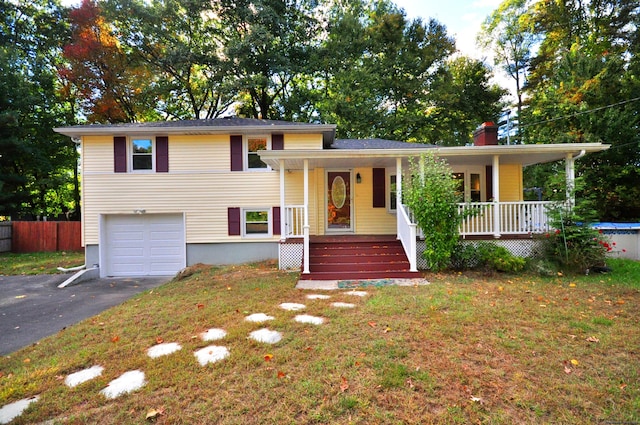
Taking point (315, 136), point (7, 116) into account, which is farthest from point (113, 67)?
point (315, 136)

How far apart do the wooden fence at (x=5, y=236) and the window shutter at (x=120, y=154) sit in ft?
28.2

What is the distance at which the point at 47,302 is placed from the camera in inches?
275

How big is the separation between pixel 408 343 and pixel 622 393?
1756 millimetres

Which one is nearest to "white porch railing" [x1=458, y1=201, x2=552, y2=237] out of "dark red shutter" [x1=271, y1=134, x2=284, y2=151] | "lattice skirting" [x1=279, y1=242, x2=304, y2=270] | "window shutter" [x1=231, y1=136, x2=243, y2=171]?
"lattice skirting" [x1=279, y1=242, x2=304, y2=270]

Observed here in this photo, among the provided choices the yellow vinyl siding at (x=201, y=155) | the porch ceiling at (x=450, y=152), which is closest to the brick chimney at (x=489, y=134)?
the porch ceiling at (x=450, y=152)

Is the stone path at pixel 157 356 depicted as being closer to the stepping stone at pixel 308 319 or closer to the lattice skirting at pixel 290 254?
the stepping stone at pixel 308 319

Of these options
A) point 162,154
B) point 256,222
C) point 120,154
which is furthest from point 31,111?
point 256,222

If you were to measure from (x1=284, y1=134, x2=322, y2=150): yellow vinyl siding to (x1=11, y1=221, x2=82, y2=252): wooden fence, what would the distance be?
11.3 metres

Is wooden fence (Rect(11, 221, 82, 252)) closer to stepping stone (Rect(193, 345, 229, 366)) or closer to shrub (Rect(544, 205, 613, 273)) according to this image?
stepping stone (Rect(193, 345, 229, 366))

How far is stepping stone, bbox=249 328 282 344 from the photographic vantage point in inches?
146

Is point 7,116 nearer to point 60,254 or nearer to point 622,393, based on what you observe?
point 60,254

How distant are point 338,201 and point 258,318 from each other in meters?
6.62

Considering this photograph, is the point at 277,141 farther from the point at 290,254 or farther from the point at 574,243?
the point at 574,243

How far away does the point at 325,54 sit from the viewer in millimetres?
18391
